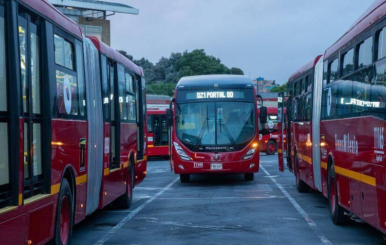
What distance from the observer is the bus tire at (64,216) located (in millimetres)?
9502

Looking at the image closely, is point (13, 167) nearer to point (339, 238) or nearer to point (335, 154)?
point (339, 238)

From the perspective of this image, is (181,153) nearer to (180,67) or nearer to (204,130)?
(204,130)

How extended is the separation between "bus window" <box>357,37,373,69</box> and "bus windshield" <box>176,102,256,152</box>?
12.3 m

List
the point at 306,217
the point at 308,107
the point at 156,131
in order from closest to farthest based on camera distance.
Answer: the point at 306,217 < the point at 308,107 < the point at 156,131

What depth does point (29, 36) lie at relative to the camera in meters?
8.16

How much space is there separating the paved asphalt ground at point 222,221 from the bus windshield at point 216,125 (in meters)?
Result: 1.74

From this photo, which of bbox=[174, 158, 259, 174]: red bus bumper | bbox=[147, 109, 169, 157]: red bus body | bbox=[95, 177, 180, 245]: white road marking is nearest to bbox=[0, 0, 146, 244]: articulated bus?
bbox=[95, 177, 180, 245]: white road marking

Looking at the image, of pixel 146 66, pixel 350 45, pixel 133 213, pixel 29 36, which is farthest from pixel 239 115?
pixel 146 66

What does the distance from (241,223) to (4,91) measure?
7.57 m

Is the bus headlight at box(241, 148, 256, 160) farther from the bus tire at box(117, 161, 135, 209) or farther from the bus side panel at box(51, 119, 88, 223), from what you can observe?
the bus side panel at box(51, 119, 88, 223)

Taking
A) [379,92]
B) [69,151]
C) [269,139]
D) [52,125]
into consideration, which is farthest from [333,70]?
[269,139]

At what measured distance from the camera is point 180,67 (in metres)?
118

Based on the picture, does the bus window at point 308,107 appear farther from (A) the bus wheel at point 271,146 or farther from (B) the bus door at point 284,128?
(A) the bus wheel at point 271,146

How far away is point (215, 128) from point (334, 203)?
1006 centimetres
